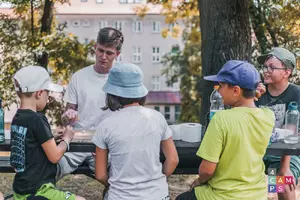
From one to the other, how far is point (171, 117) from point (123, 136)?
131ft

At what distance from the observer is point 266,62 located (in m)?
3.02

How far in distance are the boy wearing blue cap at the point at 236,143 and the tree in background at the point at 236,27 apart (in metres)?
3.01

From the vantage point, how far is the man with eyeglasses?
9.68 feet

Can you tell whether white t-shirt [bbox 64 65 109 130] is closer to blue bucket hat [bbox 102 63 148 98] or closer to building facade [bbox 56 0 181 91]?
blue bucket hat [bbox 102 63 148 98]

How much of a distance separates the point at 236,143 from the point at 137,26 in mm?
39595

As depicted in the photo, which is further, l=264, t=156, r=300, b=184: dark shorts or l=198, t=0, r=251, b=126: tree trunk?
l=198, t=0, r=251, b=126: tree trunk

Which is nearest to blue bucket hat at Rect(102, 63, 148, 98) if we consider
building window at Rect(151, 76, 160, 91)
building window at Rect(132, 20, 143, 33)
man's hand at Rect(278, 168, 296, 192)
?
man's hand at Rect(278, 168, 296, 192)

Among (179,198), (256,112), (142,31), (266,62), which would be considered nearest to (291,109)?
(266,62)

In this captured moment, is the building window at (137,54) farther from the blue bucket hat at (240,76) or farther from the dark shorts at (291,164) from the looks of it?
the blue bucket hat at (240,76)

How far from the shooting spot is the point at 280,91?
10.1 ft

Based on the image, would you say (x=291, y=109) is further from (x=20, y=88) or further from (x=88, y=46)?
(x=88, y=46)

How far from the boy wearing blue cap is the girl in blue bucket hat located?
0.27 metres

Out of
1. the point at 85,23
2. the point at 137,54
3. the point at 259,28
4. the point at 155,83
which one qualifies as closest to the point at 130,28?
the point at 137,54

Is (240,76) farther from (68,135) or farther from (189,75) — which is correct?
(189,75)
